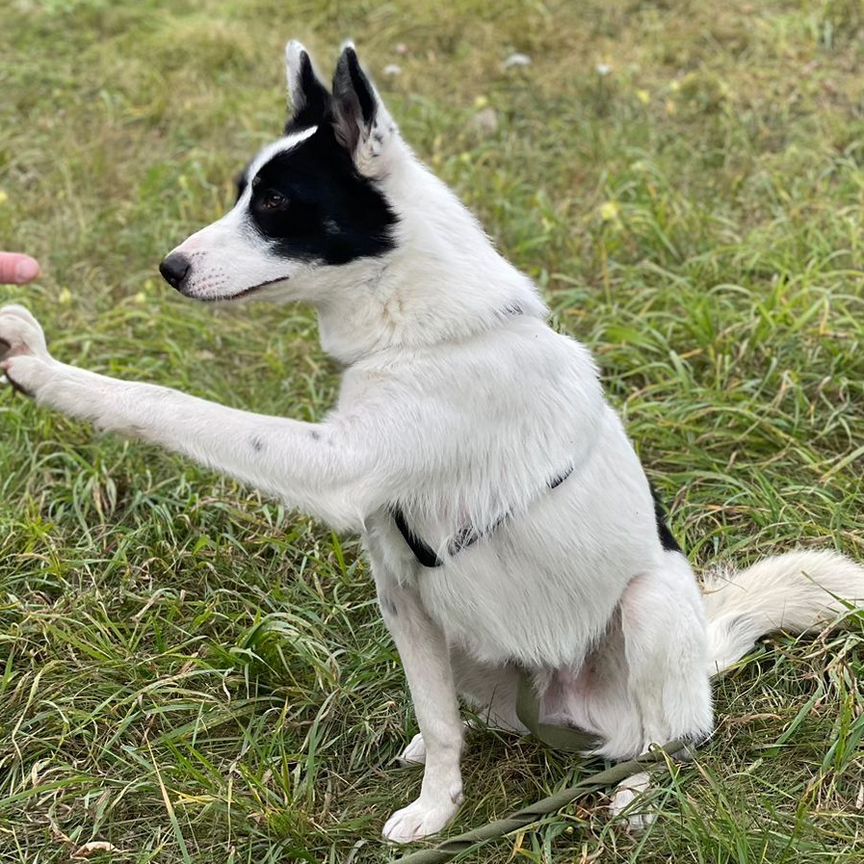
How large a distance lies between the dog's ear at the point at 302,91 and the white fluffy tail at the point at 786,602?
153cm

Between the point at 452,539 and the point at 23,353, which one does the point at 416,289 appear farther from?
the point at 23,353

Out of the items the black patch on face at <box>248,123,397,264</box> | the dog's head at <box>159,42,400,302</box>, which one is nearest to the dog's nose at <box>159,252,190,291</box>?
the dog's head at <box>159,42,400,302</box>

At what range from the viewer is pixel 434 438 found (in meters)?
2.22

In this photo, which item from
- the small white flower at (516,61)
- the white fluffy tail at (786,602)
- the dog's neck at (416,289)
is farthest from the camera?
the small white flower at (516,61)

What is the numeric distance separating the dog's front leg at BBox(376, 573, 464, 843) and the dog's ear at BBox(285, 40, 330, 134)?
3.29ft

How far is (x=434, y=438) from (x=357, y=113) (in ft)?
2.16

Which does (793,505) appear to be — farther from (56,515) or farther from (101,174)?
(101,174)

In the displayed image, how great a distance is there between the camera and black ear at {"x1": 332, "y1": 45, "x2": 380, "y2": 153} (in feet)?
7.20

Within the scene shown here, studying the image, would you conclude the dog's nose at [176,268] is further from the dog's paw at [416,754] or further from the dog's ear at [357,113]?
the dog's paw at [416,754]

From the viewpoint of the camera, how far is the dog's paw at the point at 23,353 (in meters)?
2.14

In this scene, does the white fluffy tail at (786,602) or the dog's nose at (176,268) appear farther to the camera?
the white fluffy tail at (786,602)

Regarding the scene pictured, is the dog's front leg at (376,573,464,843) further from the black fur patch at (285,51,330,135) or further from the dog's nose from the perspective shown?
the black fur patch at (285,51,330,135)

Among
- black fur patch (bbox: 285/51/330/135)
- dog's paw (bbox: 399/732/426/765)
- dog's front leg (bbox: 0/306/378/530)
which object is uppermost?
black fur patch (bbox: 285/51/330/135)

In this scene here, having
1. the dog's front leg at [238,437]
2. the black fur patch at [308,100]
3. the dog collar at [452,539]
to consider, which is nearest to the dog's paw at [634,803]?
the dog collar at [452,539]
